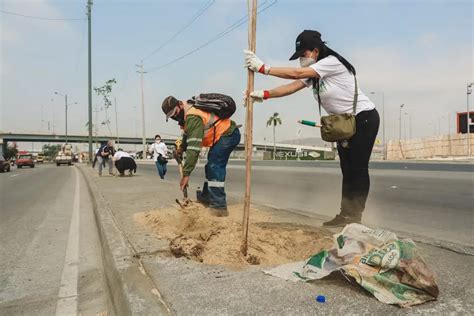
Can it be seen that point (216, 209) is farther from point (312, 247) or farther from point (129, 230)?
point (312, 247)

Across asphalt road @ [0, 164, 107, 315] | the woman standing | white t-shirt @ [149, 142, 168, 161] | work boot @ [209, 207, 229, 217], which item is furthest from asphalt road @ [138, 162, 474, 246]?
white t-shirt @ [149, 142, 168, 161]

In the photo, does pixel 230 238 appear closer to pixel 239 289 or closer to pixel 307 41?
pixel 239 289

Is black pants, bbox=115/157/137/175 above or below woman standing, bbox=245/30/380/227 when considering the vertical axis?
below

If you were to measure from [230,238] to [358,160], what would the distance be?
1408 mm

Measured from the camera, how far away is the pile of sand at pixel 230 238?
3.31 metres

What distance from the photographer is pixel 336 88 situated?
385cm

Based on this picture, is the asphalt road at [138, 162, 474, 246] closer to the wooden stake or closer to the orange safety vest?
the orange safety vest

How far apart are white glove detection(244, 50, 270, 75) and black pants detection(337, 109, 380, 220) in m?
1.08

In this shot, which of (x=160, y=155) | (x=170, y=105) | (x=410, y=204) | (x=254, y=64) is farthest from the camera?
(x=160, y=155)

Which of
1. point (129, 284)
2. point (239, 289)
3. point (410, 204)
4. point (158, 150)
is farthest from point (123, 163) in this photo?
point (239, 289)

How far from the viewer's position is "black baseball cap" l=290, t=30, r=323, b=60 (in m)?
3.76

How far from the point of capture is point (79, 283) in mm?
3572

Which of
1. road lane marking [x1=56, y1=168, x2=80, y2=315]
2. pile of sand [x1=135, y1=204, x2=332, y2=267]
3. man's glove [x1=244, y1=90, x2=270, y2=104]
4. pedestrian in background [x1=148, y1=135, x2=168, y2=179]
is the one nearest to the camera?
road lane marking [x1=56, y1=168, x2=80, y2=315]

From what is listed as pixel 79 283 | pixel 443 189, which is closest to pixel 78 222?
pixel 79 283
